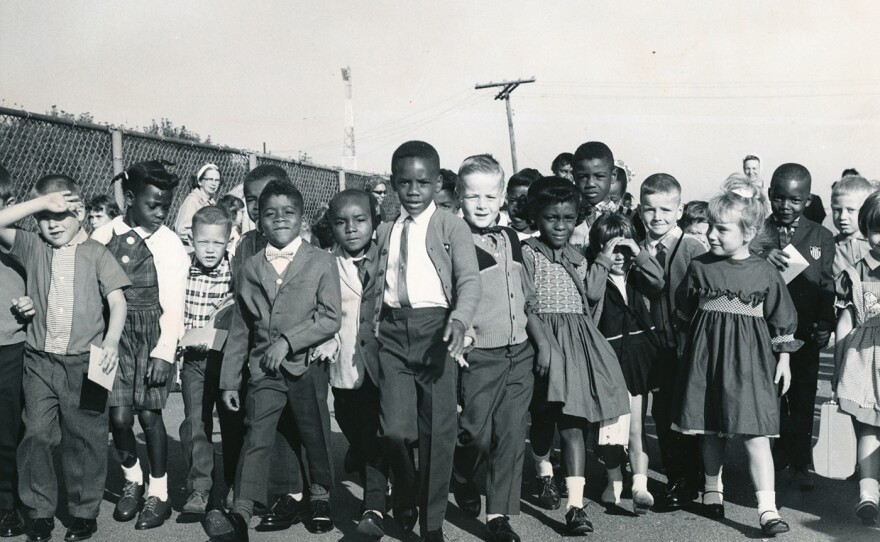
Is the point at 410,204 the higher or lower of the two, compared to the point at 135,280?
higher

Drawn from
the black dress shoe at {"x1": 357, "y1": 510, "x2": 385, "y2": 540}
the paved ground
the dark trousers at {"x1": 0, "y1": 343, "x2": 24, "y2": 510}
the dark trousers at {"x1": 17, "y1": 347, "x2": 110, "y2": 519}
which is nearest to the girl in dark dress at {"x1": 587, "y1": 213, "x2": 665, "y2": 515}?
the paved ground

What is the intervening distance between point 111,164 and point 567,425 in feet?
16.7

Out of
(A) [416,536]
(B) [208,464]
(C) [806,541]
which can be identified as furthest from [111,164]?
(C) [806,541]

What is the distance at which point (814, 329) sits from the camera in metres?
5.20

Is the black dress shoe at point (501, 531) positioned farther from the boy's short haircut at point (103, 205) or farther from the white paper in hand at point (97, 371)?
the boy's short haircut at point (103, 205)

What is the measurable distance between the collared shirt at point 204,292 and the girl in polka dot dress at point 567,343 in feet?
5.75

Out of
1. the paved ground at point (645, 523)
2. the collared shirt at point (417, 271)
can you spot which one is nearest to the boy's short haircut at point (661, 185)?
the collared shirt at point (417, 271)

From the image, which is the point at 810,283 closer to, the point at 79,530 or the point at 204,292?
the point at 204,292

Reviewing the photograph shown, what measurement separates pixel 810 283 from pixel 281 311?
3204mm

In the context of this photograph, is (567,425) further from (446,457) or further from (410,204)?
(410,204)

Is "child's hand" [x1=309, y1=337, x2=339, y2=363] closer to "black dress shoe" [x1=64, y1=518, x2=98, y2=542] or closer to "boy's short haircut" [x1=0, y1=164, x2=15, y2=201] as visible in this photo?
"black dress shoe" [x1=64, y1=518, x2=98, y2=542]

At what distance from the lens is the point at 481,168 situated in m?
4.61

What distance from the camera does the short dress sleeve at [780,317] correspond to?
445 centimetres

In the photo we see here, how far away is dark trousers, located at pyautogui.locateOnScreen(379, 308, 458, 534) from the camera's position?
4105 millimetres
